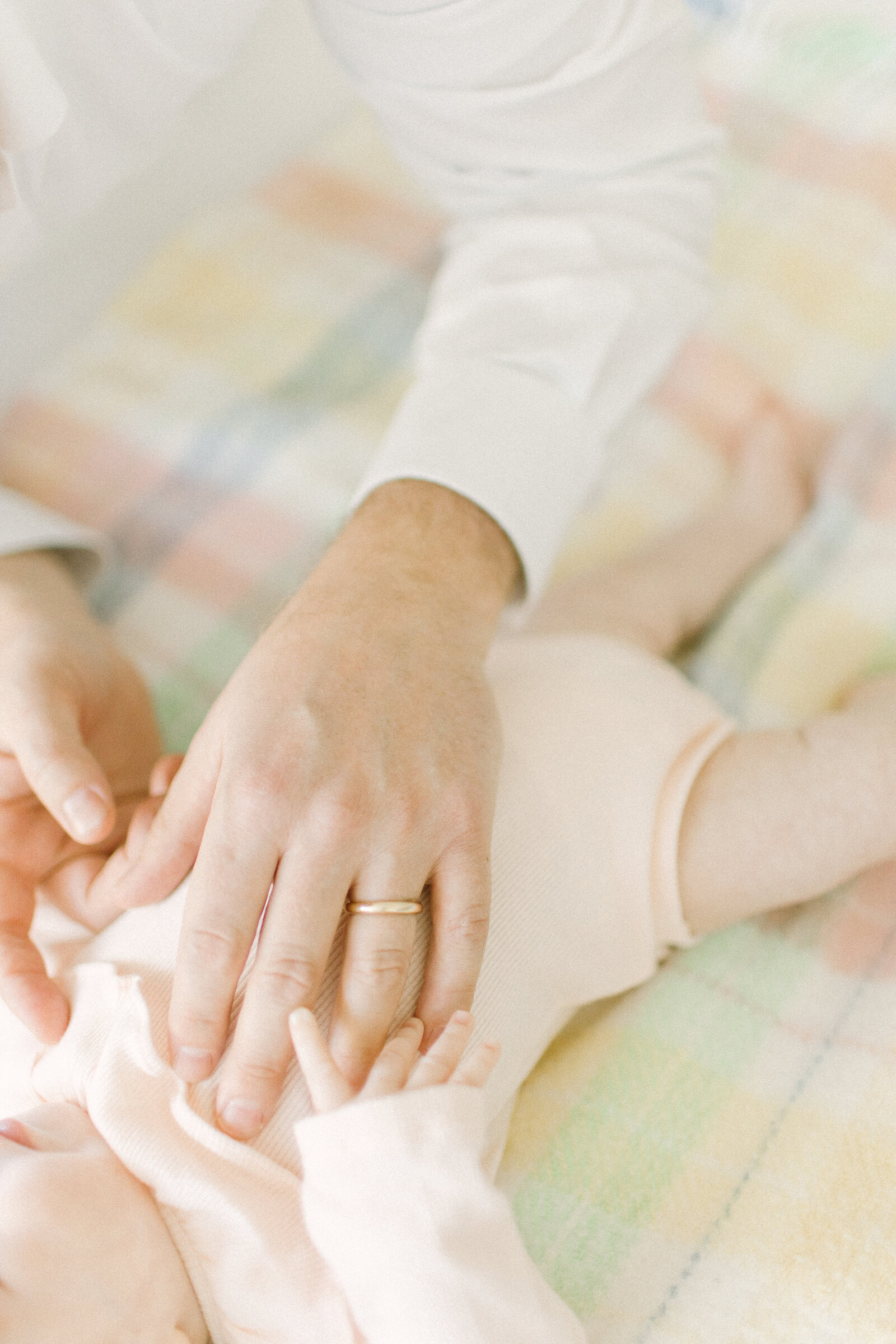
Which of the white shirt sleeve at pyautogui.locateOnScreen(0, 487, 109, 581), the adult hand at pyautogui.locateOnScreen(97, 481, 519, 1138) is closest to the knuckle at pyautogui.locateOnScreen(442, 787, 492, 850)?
the adult hand at pyautogui.locateOnScreen(97, 481, 519, 1138)

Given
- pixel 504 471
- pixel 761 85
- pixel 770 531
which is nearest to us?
pixel 504 471

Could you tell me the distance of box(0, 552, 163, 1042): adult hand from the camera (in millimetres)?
809

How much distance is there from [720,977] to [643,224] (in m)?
0.71

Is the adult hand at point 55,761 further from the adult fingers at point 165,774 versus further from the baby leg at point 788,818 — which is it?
the baby leg at point 788,818

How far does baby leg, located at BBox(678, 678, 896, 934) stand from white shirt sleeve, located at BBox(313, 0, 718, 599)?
243mm

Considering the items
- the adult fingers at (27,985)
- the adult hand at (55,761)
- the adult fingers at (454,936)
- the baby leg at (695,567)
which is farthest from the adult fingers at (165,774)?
the baby leg at (695,567)

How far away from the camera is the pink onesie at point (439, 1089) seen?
67 centimetres

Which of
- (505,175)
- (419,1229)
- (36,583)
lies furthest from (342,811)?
(505,175)

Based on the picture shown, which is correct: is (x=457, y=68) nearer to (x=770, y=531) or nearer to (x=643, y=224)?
(x=643, y=224)

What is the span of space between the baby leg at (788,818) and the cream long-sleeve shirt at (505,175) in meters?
0.24

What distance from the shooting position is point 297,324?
1.52 metres

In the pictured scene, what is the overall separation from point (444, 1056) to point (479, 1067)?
0.02 meters

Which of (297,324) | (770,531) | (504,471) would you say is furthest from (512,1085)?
(297,324)

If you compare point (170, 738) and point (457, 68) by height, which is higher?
A: point (457, 68)
